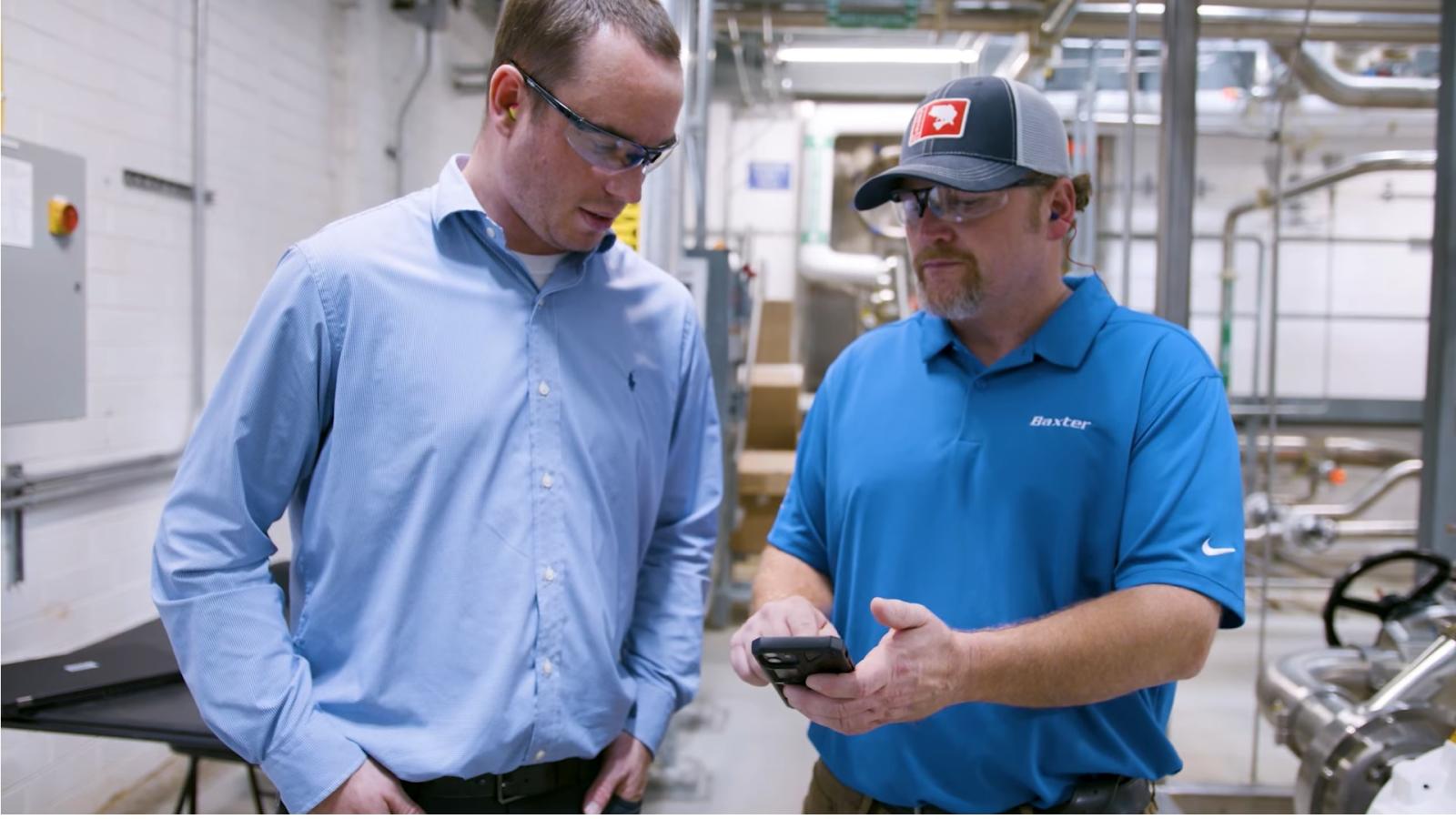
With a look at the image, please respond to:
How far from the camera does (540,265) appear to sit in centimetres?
114

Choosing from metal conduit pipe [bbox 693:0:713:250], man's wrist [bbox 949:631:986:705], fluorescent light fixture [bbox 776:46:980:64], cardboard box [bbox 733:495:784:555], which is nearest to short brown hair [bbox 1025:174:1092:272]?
man's wrist [bbox 949:631:986:705]

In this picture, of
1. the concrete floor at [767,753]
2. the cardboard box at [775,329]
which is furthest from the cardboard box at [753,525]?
the cardboard box at [775,329]

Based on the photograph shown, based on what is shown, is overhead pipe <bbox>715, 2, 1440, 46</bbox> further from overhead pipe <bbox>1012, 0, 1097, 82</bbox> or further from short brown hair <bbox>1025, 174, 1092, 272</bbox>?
short brown hair <bbox>1025, 174, 1092, 272</bbox>

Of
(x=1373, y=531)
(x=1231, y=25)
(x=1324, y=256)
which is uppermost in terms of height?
(x=1231, y=25)

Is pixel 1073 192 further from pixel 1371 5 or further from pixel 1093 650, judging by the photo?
pixel 1371 5

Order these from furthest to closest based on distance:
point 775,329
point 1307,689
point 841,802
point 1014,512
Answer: point 775,329 < point 1307,689 < point 841,802 < point 1014,512

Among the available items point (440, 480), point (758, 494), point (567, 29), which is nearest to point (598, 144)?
point (567, 29)

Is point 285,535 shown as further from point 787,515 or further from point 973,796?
point 973,796

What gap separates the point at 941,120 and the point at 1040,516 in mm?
474

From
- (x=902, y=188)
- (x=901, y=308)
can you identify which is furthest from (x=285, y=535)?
(x=902, y=188)

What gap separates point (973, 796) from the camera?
3.55 feet

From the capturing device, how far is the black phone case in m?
0.88

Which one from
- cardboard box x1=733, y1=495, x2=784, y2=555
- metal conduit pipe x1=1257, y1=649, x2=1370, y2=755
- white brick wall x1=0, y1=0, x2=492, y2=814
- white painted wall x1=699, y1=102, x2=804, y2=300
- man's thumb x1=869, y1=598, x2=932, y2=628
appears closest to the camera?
man's thumb x1=869, y1=598, x2=932, y2=628

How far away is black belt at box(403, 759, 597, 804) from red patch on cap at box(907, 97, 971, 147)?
85 cm
